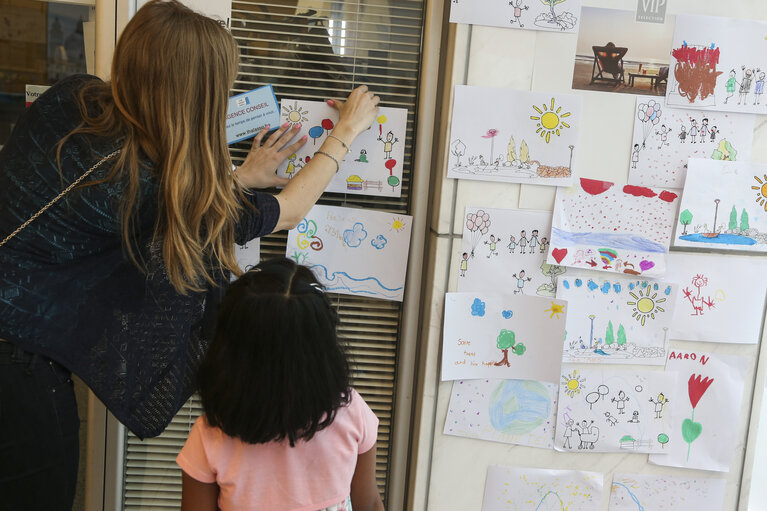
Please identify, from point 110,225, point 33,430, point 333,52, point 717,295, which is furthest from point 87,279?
point 717,295

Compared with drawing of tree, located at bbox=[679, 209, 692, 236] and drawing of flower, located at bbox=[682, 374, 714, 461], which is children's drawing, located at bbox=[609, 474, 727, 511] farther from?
drawing of tree, located at bbox=[679, 209, 692, 236]

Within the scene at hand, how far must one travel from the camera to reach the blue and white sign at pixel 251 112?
163 centimetres

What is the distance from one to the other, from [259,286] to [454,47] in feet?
2.66

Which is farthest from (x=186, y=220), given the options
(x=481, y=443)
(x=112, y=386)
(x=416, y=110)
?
(x=481, y=443)

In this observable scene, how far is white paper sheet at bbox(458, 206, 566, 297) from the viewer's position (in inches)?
62.2

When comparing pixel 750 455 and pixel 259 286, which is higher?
pixel 259 286

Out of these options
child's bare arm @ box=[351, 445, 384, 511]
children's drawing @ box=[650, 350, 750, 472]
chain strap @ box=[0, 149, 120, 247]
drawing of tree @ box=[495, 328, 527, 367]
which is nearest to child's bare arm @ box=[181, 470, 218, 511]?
A: child's bare arm @ box=[351, 445, 384, 511]

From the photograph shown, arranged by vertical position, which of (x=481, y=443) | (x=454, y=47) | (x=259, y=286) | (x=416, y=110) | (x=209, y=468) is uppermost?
(x=454, y=47)

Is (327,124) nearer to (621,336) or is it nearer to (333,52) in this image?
(333,52)

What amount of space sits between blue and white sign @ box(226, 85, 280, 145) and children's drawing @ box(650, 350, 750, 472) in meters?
1.17

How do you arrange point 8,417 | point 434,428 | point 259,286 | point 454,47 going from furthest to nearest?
point 434,428 < point 454,47 < point 8,417 < point 259,286

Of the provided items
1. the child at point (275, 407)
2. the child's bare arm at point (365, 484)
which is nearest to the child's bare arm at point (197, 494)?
the child at point (275, 407)

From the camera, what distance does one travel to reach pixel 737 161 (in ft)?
5.25

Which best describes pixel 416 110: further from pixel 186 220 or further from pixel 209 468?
pixel 209 468
